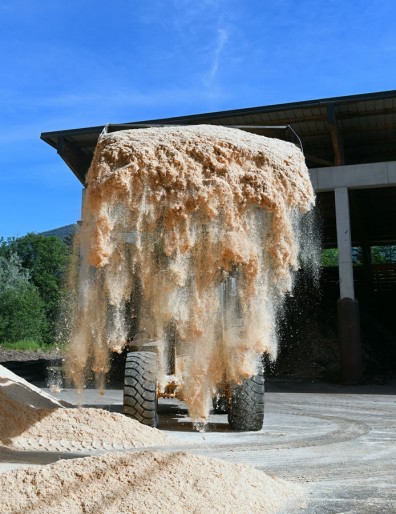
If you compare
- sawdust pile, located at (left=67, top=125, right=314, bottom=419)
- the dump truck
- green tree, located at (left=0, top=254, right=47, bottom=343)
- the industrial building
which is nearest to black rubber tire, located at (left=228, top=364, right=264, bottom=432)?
the dump truck

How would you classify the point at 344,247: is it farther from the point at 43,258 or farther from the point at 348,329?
the point at 43,258

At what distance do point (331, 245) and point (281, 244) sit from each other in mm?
28310

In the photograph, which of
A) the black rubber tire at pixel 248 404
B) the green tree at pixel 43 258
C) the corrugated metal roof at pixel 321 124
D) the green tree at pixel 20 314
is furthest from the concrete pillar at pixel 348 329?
the green tree at pixel 43 258

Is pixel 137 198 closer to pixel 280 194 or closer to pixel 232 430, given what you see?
pixel 280 194

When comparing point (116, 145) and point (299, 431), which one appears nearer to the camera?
point (116, 145)

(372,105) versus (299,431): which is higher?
(372,105)

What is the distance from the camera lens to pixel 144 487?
14.9 ft

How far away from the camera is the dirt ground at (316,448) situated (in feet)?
17.2

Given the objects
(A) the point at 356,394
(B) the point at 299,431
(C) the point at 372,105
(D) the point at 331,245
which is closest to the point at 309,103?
(C) the point at 372,105

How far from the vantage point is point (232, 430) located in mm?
8500

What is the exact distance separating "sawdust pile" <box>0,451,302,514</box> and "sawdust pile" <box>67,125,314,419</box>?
2.15 m

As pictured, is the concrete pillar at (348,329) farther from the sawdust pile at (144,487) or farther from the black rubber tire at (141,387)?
the sawdust pile at (144,487)

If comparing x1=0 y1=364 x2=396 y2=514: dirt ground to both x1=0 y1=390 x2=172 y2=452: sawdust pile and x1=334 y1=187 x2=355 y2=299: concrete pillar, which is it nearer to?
x1=0 y1=390 x2=172 y2=452: sawdust pile

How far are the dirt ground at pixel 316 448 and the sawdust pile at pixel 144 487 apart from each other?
1.40 ft
